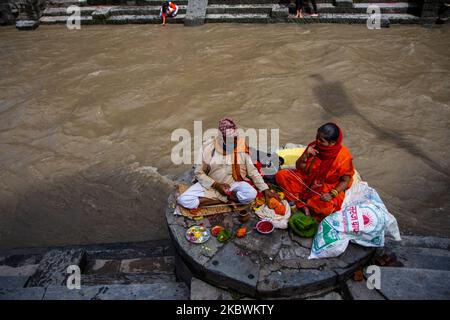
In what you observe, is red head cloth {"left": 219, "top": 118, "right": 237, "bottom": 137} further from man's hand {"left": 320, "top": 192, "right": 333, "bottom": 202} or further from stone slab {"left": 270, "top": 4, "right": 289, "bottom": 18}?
stone slab {"left": 270, "top": 4, "right": 289, "bottom": 18}

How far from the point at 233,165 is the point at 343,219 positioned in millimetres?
1375

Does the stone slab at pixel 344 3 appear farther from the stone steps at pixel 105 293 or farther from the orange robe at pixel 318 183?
the stone steps at pixel 105 293

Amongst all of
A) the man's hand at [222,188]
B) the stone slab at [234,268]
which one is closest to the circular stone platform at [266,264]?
the stone slab at [234,268]

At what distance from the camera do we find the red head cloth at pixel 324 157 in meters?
3.75

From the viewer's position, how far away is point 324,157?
386cm

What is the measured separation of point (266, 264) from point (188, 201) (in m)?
1.15

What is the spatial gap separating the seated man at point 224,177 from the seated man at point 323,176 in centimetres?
37

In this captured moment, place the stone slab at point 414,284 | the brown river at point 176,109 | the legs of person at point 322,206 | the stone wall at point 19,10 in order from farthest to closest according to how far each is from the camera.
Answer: the stone wall at point 19,10 < the brown river at point 176,109 < the legs of person at point 322,206 < the stone slab at point 414,284

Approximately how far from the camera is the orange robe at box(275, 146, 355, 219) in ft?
12.6

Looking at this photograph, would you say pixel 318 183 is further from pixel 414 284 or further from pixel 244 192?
pixel 414 284

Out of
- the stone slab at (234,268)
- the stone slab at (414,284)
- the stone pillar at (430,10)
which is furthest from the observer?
the stone pillar at (430,10)

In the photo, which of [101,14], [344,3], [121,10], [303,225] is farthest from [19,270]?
[344,3]

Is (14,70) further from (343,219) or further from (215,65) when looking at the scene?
(343,219)

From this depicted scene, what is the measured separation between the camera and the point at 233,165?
403 centimetres
